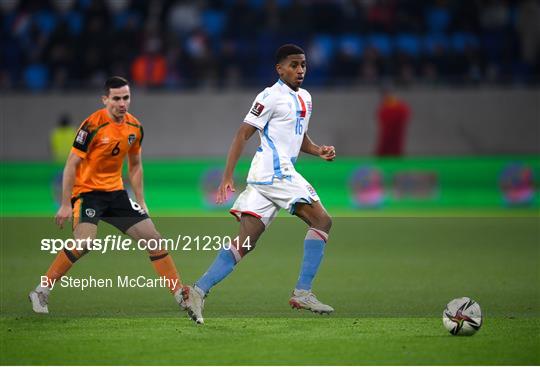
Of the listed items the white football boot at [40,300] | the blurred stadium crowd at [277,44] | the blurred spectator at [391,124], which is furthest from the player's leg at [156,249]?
the blurred stadium crowd at [277,44]

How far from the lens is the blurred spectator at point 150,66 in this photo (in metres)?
23.6

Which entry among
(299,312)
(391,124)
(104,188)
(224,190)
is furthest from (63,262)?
(391,124)

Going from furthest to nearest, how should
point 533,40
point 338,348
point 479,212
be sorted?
point 533,40
point 479,212
point 338,348

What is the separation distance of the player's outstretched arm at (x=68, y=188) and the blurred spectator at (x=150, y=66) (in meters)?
14.6

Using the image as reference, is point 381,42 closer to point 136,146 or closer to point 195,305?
point 136,146

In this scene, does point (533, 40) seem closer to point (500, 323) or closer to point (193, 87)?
point (193, 87)

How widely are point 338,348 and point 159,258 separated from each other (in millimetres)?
2302

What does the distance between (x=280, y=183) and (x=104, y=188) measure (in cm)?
158

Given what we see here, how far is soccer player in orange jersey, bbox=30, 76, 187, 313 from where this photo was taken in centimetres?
925

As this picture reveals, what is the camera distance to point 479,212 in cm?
1891

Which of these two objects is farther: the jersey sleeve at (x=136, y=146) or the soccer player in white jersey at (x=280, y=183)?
the jersey sleeve at (x=136, y=146)

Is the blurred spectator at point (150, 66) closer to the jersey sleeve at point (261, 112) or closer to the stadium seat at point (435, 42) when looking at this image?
the stadium seat at point (435, 42)

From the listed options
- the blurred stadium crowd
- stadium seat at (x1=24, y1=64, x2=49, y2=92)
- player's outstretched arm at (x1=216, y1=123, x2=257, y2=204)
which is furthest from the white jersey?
stadium seat at (x1=24, y1=64, x2=49, y2=92)

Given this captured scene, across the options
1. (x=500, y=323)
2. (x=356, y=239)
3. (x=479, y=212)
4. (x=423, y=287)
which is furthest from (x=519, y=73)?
(x=500, y=323)
